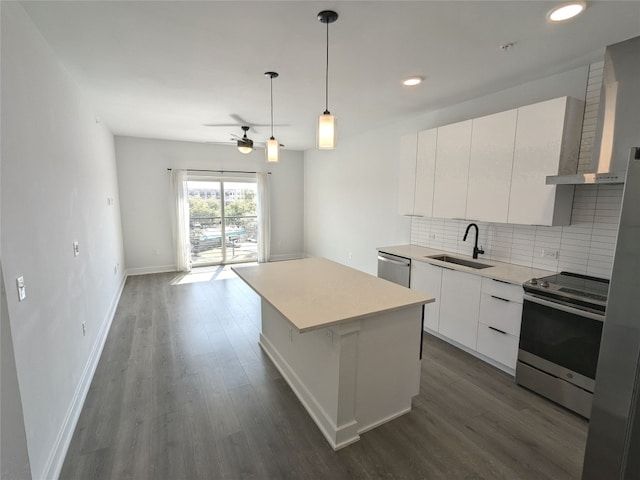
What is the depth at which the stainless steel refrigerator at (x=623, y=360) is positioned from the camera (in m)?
1.14

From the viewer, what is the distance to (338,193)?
6.12 metres

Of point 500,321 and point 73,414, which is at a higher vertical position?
point 500,321

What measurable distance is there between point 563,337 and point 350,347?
5.56ft

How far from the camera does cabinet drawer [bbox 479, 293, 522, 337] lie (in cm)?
259

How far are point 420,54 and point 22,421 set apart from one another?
3.29 meters

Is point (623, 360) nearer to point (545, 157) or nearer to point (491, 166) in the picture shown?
point (545, 157)

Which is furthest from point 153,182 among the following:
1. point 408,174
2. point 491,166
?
point 491,166

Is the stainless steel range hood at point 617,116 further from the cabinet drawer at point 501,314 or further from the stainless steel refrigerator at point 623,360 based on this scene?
the stainless steel refrigerator at point 623,360

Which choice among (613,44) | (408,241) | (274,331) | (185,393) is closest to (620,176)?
(613,44)

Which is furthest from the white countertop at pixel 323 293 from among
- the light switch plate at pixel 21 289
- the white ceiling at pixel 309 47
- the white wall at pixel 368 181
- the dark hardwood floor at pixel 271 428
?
the white wall at pixel 368 181

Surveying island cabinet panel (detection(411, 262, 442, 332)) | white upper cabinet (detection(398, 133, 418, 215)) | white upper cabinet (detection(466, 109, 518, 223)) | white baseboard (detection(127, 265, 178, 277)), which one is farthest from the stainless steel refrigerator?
white baseboard (detection(127, 265, 178, 277))

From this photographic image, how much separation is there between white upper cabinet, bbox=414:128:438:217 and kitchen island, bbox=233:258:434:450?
163cm

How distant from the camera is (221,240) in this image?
694cm

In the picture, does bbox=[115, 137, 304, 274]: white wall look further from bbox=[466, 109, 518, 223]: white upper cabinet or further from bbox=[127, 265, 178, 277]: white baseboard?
bbox=[466, 109, 518, 223]: white upper cabinet
